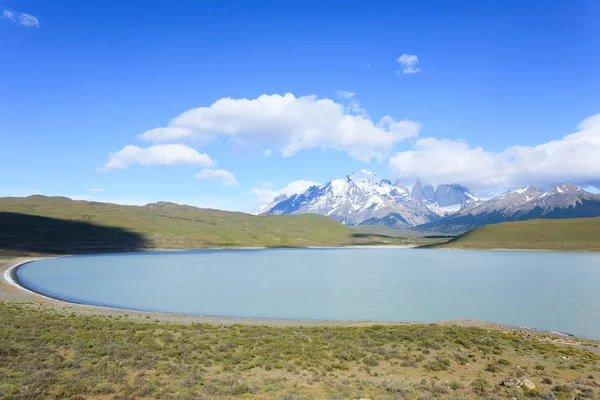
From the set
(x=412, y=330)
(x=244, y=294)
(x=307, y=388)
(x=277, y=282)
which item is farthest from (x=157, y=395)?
(x=277, y=282)

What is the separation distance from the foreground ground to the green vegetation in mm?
88

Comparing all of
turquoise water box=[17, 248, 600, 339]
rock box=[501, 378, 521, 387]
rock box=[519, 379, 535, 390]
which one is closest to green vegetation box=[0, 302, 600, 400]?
rock box=[501, 378, 521, 387]

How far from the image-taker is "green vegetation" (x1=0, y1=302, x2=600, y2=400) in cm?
2352

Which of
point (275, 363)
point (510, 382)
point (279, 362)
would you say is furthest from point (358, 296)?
A: point (510, 382)

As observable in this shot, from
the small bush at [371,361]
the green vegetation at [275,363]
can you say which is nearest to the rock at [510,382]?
the green vegetation at [275,363]

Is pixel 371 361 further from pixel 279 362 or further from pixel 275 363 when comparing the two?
pixel 275 363

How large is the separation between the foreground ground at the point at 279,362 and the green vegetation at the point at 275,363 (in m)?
0.09

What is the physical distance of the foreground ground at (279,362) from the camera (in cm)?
2356

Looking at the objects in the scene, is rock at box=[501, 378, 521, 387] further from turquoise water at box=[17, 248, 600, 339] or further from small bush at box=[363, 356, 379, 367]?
turquoise water at box=[17, 248, 600, 339]

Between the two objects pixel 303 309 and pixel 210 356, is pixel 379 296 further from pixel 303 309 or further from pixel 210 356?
pixel 210 356

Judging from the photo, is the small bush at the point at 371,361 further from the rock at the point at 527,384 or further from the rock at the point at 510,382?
the rock at the point at 527,384

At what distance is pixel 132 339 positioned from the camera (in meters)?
36.2

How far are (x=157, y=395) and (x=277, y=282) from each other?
91419mm

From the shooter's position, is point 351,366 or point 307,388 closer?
point 307,388
